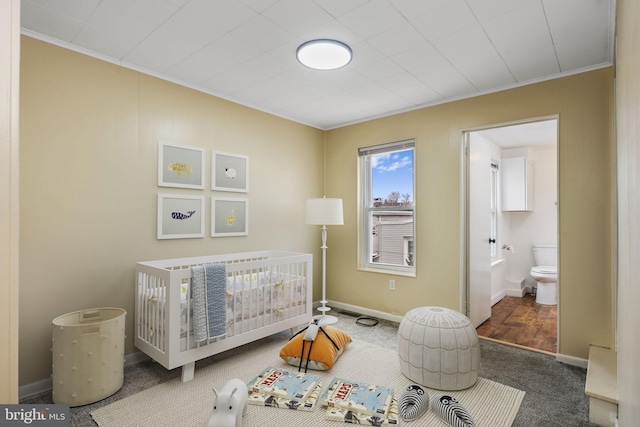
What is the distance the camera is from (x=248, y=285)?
2775 mm

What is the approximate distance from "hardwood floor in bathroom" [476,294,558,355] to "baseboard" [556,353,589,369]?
17 centimetres

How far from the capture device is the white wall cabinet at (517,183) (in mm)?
4762

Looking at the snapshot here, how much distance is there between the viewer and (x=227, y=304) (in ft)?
8.43

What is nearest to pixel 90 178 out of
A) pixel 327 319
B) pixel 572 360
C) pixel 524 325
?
pixel 327 319

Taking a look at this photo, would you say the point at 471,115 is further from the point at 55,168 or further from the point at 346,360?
the point at 55,168

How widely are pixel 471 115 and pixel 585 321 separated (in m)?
1.97

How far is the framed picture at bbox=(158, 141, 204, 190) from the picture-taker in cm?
279

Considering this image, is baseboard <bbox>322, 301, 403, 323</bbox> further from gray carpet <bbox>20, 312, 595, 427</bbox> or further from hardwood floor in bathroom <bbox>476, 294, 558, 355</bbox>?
hardwood floor in bathroom <bbox>476, 294, 558, 355</bbox>

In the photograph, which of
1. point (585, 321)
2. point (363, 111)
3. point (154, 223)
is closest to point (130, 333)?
point (154, 223)

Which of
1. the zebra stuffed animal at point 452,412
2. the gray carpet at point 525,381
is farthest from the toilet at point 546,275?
the zebra stuffed animal at point 452,412

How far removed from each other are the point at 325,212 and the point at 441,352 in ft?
5.87

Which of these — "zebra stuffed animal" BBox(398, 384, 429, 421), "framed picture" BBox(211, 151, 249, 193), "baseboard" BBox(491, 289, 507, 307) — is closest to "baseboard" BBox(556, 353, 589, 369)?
"zebra stuffed animal" BBox(398, 384, 429, 421)

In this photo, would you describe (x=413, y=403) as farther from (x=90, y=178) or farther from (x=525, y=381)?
(x=90, y=178)

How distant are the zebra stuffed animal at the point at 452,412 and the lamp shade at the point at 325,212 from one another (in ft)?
6.41
